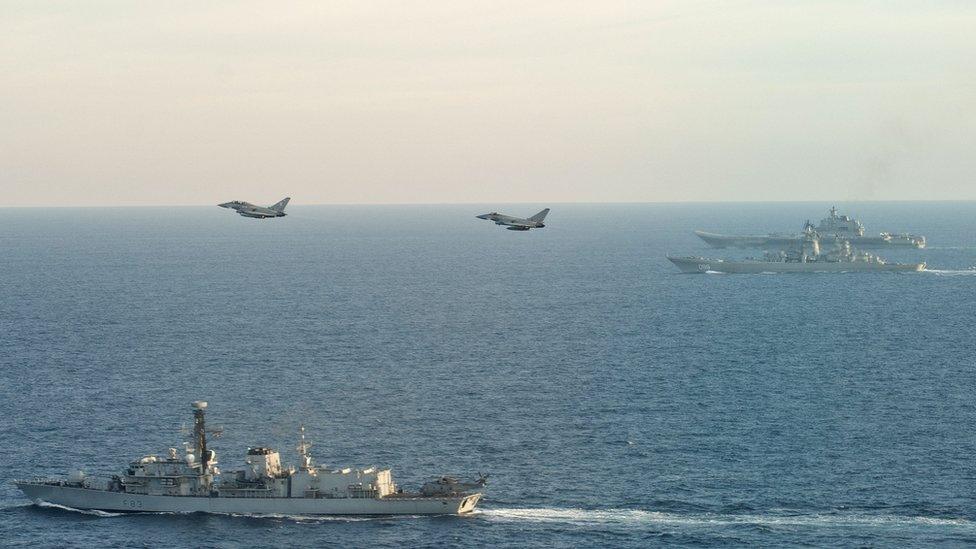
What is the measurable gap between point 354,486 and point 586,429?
109 ft

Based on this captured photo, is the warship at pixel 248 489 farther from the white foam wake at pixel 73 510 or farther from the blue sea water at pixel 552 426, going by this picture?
the blue sea water at pixel 552 426

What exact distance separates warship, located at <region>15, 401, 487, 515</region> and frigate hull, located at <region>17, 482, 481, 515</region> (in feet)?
0.27

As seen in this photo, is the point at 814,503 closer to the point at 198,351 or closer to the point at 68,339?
the point at 198,351

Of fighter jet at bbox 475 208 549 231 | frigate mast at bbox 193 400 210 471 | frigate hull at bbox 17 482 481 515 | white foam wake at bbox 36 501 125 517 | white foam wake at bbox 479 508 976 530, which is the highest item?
fighter jet at bbox 475 208 549 231

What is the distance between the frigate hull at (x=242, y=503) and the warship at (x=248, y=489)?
83 millimetres

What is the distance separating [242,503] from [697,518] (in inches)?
1499

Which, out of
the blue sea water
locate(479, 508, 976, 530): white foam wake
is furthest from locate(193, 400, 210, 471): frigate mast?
locate(479, 508, 976, 530): white foam wake

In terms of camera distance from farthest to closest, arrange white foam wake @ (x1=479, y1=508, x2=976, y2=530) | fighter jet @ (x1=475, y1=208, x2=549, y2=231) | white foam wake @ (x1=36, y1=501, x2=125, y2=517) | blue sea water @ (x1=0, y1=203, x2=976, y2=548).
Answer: fighter jet @ (x1=475, y1=208, x2=549, y2=231) → white foam wake @ (x1=36, y1=501, x2=125, y2=517) → blue sea water @ (x1=0, y1=203, x2=976, y2=548) → white foam wake @ (x1=479, y1=508, x2=976, y2=530)

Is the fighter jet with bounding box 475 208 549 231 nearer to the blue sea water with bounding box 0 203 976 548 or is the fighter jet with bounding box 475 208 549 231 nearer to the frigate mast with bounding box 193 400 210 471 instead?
the blue sea water with bounding box 0 203 976 548

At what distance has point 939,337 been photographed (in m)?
192

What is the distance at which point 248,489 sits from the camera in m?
105

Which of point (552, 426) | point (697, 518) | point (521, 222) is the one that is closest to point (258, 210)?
point (521, 222)

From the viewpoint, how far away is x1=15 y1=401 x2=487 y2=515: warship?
337 feet

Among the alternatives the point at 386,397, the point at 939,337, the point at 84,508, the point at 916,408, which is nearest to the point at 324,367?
the point at 386,397
